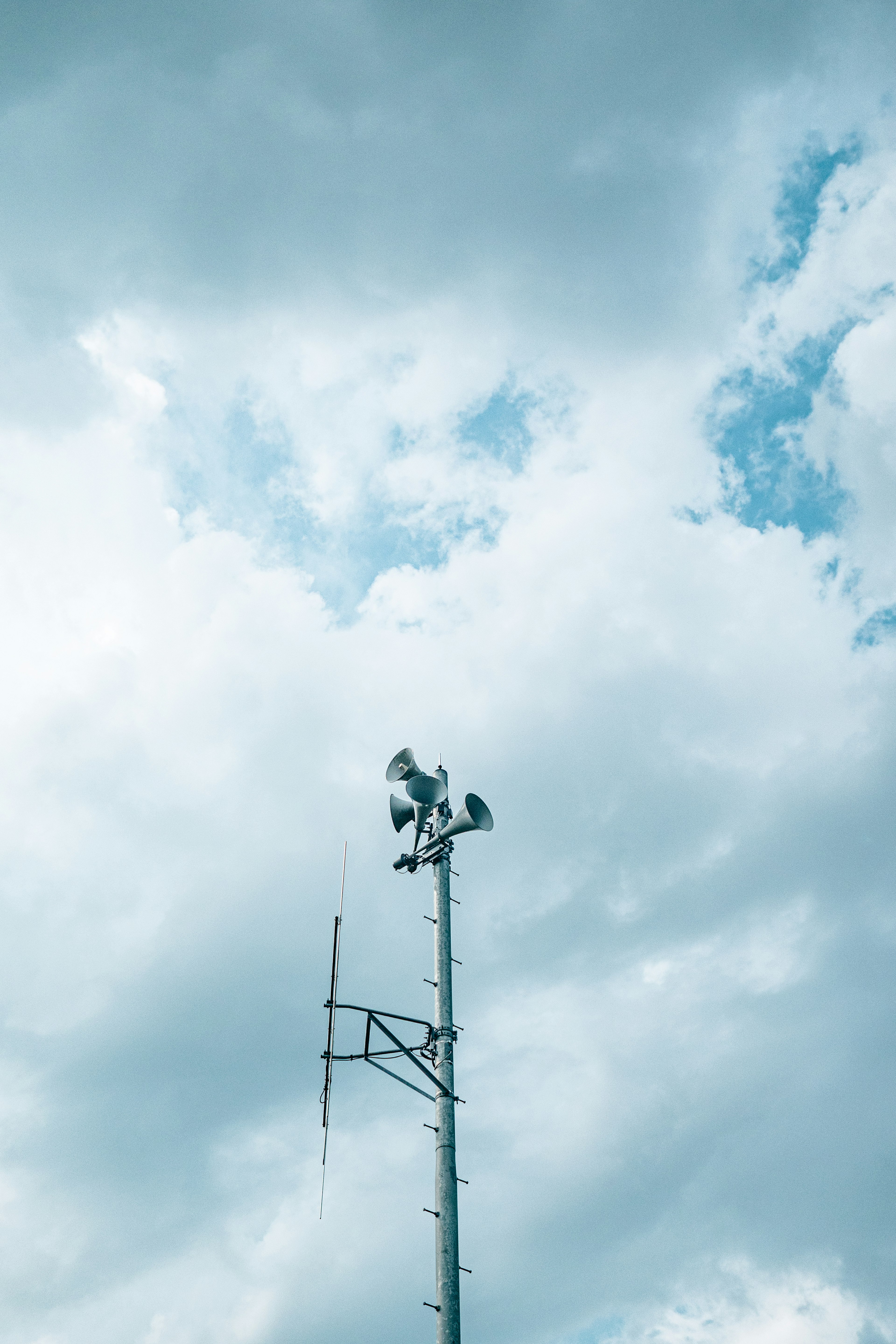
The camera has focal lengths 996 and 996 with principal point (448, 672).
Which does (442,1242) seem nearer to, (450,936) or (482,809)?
(450,936)

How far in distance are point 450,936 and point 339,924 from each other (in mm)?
2852

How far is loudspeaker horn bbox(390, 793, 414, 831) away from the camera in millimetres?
22062

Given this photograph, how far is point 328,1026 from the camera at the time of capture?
Answer: 19.0 m

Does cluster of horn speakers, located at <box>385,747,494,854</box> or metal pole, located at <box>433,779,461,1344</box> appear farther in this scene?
cluster of horn speakers, located at <box>385,747,494,854</box>

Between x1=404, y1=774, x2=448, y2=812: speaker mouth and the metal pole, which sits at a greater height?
x1=404, y1=774, x2=448, y2=812: speaker mouth

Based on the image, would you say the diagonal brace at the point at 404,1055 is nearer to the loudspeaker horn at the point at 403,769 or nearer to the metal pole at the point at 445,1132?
the metal pole at the point at 445,1132

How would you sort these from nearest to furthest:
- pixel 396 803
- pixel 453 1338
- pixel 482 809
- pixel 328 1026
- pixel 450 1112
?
pixel 453 1338, pixel 450 1112, pixel 328 1026, pixel 482 809, pixel 396 803

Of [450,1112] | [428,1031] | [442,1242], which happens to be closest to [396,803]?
[428,1031]

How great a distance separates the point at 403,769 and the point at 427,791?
2691 mm

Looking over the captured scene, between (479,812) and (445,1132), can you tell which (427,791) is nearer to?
(479,812)

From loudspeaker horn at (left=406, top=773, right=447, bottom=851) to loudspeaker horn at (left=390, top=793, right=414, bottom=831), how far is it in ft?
1.62

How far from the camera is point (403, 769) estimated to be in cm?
2392

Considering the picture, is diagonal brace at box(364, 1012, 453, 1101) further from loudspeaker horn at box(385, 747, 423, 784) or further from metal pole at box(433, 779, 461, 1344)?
loudspeaker horn at box(385, 747, 423, 784)

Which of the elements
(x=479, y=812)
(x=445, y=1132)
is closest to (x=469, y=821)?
(x=479, y=812)
